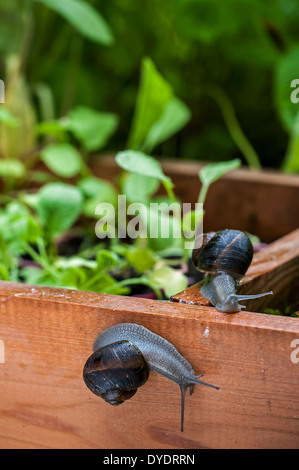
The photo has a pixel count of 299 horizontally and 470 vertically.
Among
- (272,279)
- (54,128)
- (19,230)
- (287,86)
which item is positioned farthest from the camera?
(287,86)

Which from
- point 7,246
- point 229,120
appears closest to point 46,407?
point 7,246

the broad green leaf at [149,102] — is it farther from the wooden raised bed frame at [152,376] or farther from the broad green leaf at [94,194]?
the wooden raised bed frame at [152,376]

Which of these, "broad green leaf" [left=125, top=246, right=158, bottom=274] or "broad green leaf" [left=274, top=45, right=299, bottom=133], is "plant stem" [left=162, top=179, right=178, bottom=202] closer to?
"broad green leaf" [left=125, top=246, right=158, bottom=274]

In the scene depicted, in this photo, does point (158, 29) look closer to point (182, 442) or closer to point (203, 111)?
point (203, 111)

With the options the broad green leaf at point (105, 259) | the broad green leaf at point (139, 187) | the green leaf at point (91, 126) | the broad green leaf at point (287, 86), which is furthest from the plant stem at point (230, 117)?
the broad green leaf at point (105, 259)

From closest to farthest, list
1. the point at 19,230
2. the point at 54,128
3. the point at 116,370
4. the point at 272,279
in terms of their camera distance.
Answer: the point at 116,370, the point at 272,279, the point at 19,230, the point at 54,128

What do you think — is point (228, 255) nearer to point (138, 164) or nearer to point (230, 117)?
point (138, 164)

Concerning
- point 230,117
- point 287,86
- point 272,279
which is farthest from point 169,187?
point 230,117
